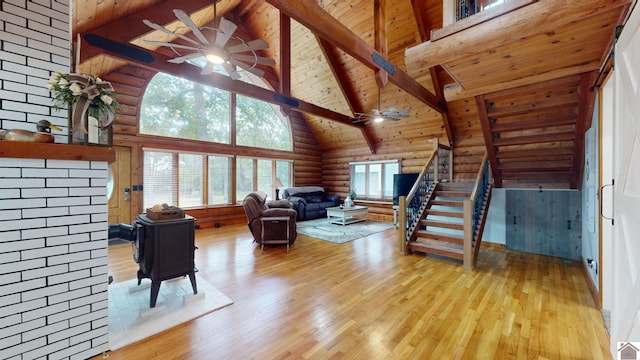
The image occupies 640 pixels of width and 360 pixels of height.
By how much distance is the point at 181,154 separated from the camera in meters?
6.39

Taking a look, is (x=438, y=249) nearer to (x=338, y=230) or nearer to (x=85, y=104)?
(x=338, y=230)

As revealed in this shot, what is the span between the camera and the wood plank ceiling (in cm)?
221

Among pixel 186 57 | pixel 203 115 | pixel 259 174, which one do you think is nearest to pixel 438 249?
pixel 186 57

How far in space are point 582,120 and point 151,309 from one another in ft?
18.5

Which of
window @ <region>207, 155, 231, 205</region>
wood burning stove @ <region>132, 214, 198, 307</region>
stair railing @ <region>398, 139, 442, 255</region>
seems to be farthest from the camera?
window @ <region>207, 155, 231, 205</region>

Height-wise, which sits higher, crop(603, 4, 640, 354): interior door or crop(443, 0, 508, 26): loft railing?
crop(443, 0, 508, 26): loft railing

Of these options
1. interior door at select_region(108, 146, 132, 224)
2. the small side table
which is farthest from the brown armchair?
interior door at select_region(108, 146, 132, 224)

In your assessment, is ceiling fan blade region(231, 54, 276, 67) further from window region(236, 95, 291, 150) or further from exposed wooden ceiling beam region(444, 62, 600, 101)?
window region(236, 95, 291, 150)

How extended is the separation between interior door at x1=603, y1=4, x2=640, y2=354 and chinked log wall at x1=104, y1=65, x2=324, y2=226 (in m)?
5.74

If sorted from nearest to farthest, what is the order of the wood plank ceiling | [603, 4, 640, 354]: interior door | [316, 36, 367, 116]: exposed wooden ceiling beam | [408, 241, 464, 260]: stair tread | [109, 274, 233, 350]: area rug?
[603, 4, 640, 354]: interior door < [109, 274, 233, 350]: area rug < the wood plank ceiling < [408, 241, 464, 260]: stair tread < [316, 36, 367, 116]: exposed wooden ceiling beam

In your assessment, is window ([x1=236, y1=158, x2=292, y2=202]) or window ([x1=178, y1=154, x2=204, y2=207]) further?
window ([x1=236, y1=158, x2=292, y2=202])

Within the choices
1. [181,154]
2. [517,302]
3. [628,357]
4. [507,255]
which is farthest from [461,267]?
[181,154]

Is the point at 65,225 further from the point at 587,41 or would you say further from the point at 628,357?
the point at 587,41

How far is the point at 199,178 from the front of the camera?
22.3ft
